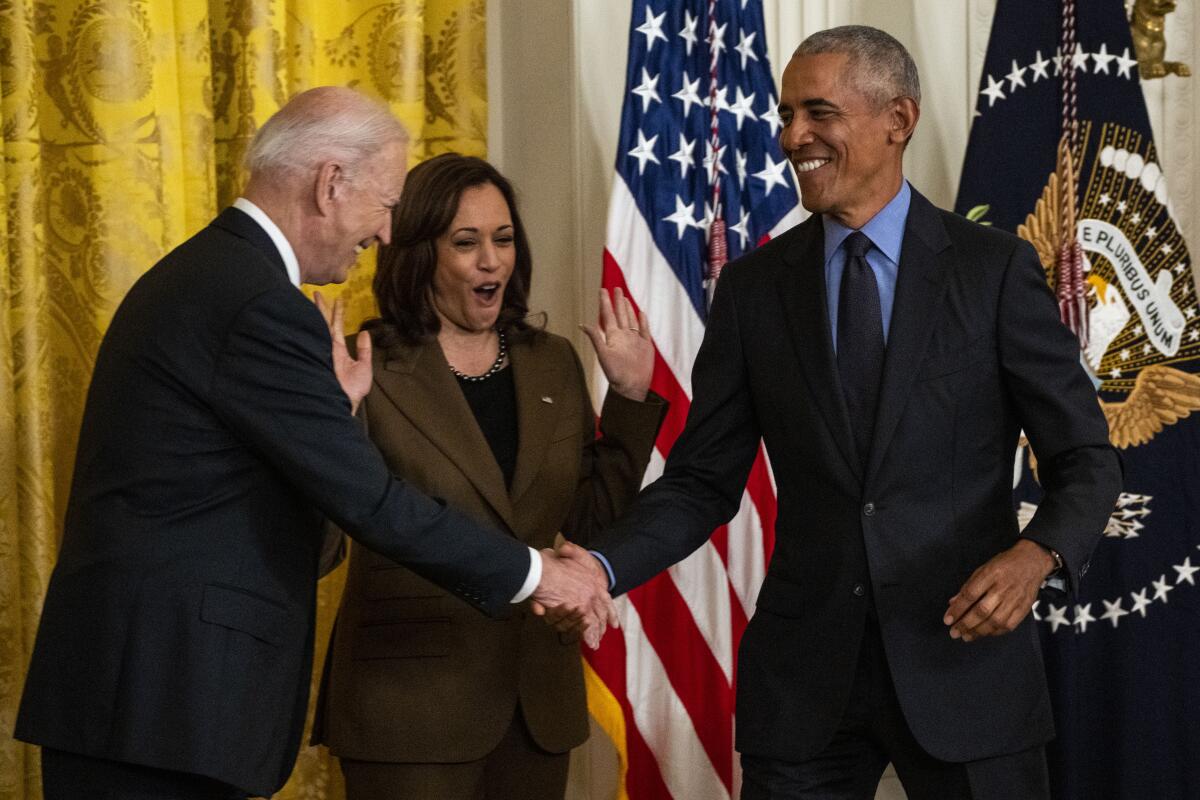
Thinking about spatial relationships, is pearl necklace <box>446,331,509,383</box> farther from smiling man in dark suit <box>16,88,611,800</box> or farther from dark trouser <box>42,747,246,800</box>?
dark trouser <box>42,747,246,800</box>

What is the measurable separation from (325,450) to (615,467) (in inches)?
31.1

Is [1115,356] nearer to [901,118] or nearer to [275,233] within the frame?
[901,118]

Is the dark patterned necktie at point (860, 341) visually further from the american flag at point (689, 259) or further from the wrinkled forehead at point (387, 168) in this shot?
the american flag at point (689, 259)

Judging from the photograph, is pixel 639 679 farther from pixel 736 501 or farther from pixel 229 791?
pixel 229 791

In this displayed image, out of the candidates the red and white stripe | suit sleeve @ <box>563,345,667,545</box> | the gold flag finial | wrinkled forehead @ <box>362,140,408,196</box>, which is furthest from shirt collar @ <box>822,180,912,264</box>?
the gold flag finial

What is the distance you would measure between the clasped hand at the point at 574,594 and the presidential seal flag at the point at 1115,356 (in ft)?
5.63

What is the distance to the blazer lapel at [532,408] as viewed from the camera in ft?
9.16

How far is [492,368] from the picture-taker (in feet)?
9.54

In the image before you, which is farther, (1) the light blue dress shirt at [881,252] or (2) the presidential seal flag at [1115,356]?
(2) the presidential seal flag at [1115,356]

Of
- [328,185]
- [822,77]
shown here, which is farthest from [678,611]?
[328,185]

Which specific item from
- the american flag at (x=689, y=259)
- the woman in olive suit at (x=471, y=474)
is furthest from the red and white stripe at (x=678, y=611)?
the woman in olive suit at (x=471, y=474)

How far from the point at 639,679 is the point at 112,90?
1844mm

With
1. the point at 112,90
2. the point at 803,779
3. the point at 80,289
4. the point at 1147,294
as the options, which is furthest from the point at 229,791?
the point at 1147,294

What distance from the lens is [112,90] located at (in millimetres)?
3246
